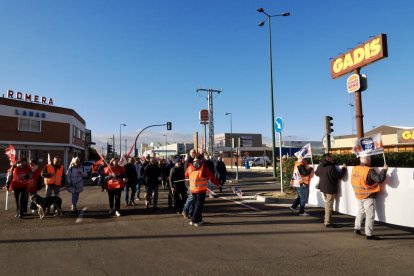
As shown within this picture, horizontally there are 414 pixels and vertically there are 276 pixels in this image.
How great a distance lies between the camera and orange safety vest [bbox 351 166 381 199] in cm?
722

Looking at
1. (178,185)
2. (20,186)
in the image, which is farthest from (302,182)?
(20,186)

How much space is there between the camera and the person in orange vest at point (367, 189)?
7.10m

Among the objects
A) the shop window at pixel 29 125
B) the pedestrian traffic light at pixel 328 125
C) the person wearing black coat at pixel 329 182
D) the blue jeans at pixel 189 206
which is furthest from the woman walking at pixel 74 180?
the shop window at pixel 29 125

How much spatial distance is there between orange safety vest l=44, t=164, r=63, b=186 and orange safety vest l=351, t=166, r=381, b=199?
8.49 meters

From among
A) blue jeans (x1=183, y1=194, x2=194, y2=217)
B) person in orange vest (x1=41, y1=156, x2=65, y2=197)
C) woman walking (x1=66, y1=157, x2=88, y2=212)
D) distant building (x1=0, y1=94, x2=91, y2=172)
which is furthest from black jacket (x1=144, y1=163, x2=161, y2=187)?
distant building (x1=0, y1=94, x2=91, y2=172)

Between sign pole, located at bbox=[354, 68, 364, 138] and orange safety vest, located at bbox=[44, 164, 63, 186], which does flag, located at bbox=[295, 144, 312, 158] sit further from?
orange safety vest, located at bbox=[44, 164, 63, 186]

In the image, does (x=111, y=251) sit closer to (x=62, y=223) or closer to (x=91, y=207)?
(x=62, y=223)

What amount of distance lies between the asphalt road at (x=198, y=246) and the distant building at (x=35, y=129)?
27111mm

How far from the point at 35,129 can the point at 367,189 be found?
3593cm

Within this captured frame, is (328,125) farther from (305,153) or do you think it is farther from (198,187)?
(198,187)

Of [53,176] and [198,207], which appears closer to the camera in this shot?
[198,207]

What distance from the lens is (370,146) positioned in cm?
800

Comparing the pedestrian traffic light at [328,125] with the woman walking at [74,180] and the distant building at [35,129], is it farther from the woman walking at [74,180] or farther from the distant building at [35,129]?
the distant building at [35,129]

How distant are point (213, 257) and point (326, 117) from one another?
1050cm
